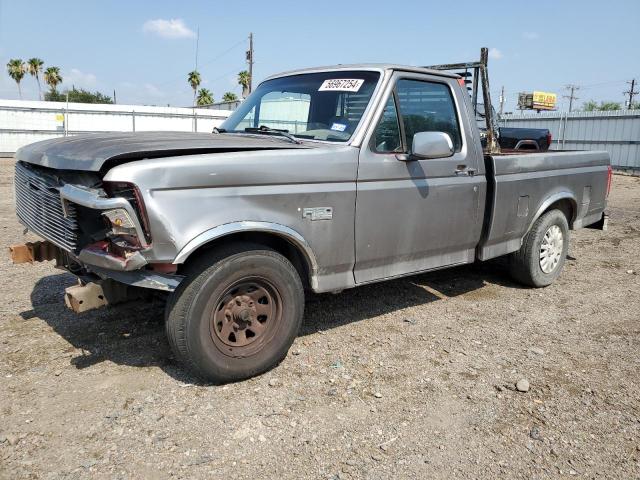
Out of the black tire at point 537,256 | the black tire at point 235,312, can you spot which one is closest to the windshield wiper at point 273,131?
the black tire at point 235,312

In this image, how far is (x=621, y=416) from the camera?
3154 millimetres

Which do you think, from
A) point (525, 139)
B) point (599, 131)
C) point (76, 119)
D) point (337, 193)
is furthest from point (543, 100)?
point (337, 193)

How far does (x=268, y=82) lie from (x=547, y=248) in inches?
132

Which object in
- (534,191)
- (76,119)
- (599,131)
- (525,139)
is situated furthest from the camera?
(76,119)

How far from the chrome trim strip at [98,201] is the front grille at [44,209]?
0.11m

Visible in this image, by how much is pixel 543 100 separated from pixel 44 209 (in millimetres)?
41805

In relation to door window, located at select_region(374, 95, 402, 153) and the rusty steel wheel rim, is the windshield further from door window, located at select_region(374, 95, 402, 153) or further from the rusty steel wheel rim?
the rusty steel wheel rim

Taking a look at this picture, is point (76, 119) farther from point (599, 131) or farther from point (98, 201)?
point (98, 201)

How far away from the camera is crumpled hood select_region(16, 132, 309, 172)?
295 cm

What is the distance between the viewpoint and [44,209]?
3.46 meters

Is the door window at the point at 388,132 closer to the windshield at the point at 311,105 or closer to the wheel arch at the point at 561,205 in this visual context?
the windshield at the point at 311,105

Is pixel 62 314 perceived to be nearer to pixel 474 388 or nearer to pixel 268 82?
pixel 268 82

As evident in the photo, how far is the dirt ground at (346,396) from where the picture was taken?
2.66m

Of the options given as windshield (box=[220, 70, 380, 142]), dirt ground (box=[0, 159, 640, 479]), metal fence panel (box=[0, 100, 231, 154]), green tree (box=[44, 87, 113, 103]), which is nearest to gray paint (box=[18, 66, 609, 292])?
windshield (box=[220, 70, 380, 142])
